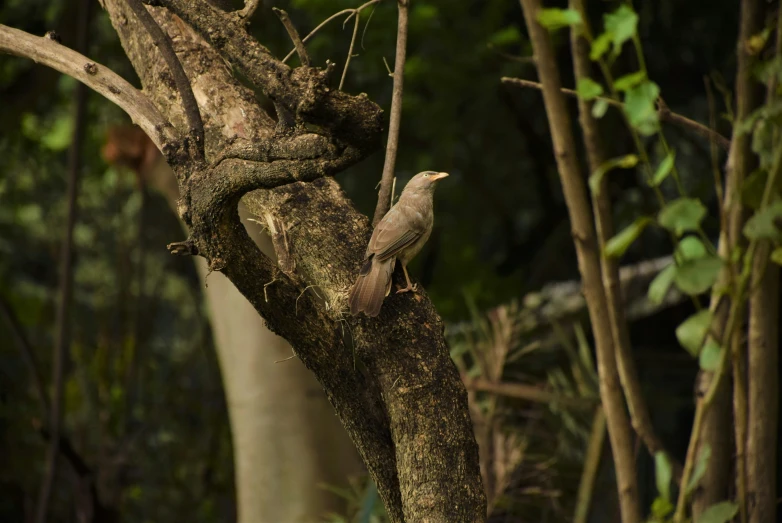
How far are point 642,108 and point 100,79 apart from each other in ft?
4.19

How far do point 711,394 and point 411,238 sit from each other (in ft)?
3.54

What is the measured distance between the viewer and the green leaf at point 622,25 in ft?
3.89

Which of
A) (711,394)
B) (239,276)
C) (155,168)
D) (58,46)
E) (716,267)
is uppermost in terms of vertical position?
(155,168)

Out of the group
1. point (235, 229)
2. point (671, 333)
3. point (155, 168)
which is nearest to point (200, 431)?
point (155, 168)

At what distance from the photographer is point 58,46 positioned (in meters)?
2.14

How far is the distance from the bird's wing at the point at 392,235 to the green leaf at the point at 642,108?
0.83m

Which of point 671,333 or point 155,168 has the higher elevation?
point 155,168

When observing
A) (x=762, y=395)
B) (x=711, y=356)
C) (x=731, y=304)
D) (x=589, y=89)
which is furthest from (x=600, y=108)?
(x=762, y=395)

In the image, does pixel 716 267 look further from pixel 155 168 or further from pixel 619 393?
pixel 155 168

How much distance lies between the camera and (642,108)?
115 cm

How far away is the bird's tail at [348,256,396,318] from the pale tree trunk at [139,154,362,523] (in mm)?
2422

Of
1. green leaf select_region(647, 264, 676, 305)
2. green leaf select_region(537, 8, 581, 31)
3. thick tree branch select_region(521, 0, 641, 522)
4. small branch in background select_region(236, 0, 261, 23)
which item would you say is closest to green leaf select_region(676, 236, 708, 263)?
green leaf select_region(647, 264, 676, 305)

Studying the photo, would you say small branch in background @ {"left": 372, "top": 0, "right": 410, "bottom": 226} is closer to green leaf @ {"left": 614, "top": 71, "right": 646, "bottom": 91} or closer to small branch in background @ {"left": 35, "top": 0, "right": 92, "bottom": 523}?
green leaf @ {"left": 614, "top": 71, "right": 646, "bottom": 91}

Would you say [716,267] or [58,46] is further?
[58,46]
